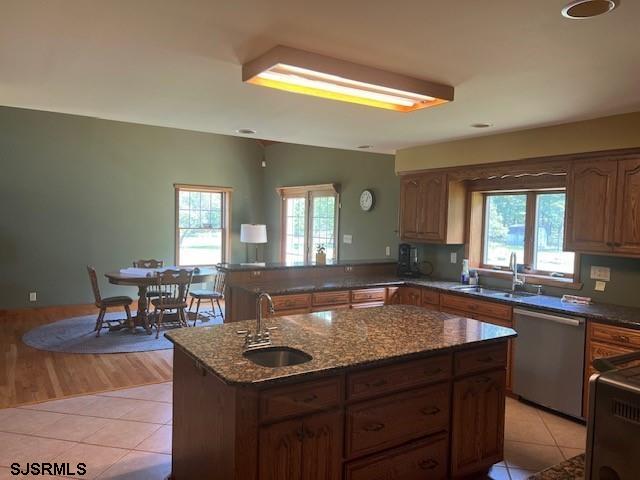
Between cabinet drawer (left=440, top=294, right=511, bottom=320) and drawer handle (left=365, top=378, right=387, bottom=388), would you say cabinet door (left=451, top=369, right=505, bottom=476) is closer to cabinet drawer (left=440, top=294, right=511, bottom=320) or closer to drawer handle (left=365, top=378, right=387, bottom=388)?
drawer handle (left=365, top=378, right=387, bottom=388)

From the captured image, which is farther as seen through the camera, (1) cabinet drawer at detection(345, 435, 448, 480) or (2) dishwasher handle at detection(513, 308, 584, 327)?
(2) dishwasher handle at detection(513, 308, 584, 327)

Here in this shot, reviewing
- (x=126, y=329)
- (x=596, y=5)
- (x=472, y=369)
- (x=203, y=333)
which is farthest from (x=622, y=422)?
(x=126, y=329)

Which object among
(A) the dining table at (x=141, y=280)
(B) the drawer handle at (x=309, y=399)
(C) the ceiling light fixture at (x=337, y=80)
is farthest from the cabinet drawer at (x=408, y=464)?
(A) the dining table at (x=141, y=280)

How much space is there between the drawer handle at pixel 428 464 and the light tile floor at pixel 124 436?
21.3 inches

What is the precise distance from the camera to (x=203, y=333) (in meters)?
2.55

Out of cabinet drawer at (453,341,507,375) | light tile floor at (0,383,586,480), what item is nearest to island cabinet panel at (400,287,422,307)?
light tile floor at (0,383,586,480)

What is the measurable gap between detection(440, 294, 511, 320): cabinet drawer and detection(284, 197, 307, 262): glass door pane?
3.95 m

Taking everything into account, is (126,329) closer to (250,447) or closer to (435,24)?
(250,447)

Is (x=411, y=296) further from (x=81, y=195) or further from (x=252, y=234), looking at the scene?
(x=81, y=195)

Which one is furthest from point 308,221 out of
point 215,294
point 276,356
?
point 276,356

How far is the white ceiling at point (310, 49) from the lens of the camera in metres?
1.81

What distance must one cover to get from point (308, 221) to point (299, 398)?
602 cm

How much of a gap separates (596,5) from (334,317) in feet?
7.09

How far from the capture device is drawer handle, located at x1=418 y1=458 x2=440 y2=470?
7.93ft
